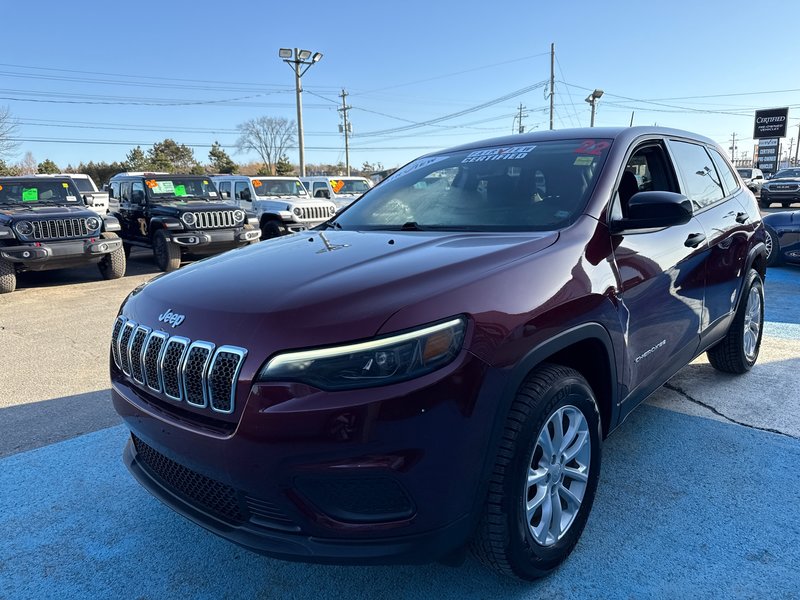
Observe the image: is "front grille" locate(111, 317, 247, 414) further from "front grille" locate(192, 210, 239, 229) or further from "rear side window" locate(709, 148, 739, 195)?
"front grille" locate(192, 210, 239, 229)

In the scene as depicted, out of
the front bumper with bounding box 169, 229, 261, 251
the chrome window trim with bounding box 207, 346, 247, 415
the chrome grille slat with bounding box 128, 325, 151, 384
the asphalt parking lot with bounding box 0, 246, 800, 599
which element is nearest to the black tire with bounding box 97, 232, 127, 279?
the front bumper with bounding box 169, 229, 261, 251

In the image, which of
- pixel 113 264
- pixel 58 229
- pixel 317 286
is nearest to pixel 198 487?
pixel 317 286

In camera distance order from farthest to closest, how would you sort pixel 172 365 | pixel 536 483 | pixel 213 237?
pixel 213 237 < pixel 536 483 < pixel 172 365

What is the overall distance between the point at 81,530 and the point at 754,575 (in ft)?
9.47

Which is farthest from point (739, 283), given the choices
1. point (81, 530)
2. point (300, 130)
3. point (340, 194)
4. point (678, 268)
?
point (300, 130)

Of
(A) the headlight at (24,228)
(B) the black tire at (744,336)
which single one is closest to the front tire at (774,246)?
(B) the black tire at (744,336)

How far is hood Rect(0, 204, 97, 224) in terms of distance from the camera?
27.9ft

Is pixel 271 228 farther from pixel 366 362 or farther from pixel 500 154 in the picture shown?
pixel 366 362

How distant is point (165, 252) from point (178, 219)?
26.1 inches

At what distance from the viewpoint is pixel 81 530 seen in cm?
260

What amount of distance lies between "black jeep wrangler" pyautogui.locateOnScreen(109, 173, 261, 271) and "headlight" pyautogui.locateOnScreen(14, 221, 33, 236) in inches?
88.1

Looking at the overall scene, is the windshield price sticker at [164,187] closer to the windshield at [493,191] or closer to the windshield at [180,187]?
the windshield at [180,187]

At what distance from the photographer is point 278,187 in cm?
1506

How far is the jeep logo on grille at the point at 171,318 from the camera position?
1.93 m
